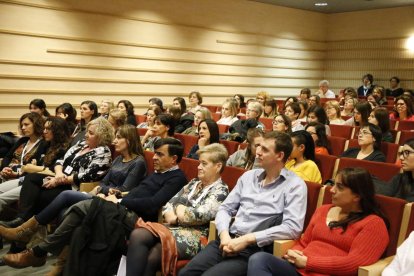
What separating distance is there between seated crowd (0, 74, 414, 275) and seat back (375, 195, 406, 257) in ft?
0.28

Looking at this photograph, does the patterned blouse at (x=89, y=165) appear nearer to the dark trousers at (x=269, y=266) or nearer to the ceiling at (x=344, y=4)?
the dark trousers at (x=269, y=266)

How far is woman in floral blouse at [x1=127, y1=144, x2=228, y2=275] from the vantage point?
9.51 ft

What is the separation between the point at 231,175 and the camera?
333cm

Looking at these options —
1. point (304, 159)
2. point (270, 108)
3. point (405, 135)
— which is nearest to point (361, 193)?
point (304, 159)

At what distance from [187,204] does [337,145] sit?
7.25 feet

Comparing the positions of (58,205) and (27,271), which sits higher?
(58,205)

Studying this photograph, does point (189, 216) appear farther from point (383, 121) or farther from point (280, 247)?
point (383, 121)

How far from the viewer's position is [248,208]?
9.42 ft

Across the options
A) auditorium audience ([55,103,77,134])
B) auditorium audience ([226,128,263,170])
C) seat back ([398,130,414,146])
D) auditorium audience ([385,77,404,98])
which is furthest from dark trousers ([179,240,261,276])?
auditorium audience ([385,77,404,98])

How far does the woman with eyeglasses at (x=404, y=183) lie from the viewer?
9.63 ft

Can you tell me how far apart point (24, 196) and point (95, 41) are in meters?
5.13

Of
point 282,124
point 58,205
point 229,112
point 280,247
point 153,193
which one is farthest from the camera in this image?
point 229,112

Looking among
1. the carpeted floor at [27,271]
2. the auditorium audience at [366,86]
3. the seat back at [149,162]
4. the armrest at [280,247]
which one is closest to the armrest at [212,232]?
the armrest at [280,247]

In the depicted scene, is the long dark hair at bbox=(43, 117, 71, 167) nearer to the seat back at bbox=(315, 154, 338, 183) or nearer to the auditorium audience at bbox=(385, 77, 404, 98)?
the seat back at bbox=(315, 154, 338, 183)
